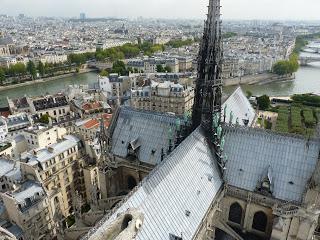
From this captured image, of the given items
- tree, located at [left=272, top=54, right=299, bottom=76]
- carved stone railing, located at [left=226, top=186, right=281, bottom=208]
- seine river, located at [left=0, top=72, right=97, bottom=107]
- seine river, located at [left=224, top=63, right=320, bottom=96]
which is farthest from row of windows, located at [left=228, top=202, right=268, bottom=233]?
tree, located at [left=272, top=54, right=299, bottom=76]

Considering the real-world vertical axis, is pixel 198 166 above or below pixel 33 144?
above

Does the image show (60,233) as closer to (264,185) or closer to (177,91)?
(264,185)

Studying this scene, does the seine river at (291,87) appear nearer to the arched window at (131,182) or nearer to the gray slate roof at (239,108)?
the gray slate roof at (239,108)

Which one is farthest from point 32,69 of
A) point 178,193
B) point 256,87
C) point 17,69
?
point 178,193

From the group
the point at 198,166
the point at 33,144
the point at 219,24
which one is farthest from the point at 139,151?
the point at 33,144

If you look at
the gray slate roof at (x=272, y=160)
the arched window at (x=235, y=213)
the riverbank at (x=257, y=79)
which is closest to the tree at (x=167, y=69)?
the riverbank at (x=257, y=79)

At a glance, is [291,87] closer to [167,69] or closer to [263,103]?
[263,103]

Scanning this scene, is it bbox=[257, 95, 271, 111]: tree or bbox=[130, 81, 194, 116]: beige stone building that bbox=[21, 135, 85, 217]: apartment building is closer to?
bbox=[130, 81, 194, 116]: beige stone building
